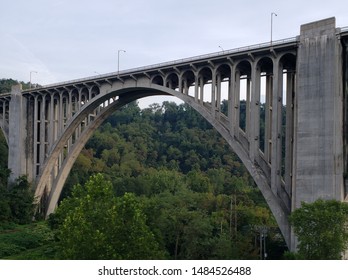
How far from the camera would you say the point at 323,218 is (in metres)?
19.6

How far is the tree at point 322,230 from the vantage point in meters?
19.3

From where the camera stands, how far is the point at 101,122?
39562mm

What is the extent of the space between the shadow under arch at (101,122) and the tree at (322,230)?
14.1 ft

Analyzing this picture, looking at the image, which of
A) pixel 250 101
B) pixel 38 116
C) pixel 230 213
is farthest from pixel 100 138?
pixel 250 101

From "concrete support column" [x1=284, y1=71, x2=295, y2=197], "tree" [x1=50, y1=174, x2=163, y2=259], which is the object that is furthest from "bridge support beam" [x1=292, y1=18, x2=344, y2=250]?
"tree" [x1=50, y1=174, x2=163, y2=259]

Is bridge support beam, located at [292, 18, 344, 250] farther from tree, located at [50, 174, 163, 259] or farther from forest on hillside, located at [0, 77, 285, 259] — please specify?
tree, located at [50, 174, 163, 259]

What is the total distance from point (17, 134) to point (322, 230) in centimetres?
3045

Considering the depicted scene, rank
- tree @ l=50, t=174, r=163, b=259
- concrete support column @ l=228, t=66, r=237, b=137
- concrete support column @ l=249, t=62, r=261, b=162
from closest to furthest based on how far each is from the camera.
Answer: tree @ l=50, t=174, r=163, b=259
concrete support column @ l=249, t=62, r=261, b=162
concrete support column @ l=228, t=66, r=237, b=137

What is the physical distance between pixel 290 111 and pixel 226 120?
466 centimetres

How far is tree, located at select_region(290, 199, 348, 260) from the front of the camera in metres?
19.3

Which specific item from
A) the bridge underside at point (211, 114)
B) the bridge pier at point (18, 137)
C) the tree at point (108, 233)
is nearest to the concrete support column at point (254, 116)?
the bridge underside at point (211, 114)

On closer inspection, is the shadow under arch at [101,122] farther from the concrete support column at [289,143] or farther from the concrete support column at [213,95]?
the concrete support column at [289,143]

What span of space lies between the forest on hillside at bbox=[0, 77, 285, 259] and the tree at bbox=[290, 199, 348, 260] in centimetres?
628

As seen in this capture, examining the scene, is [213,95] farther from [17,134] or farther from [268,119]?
[17,134]
